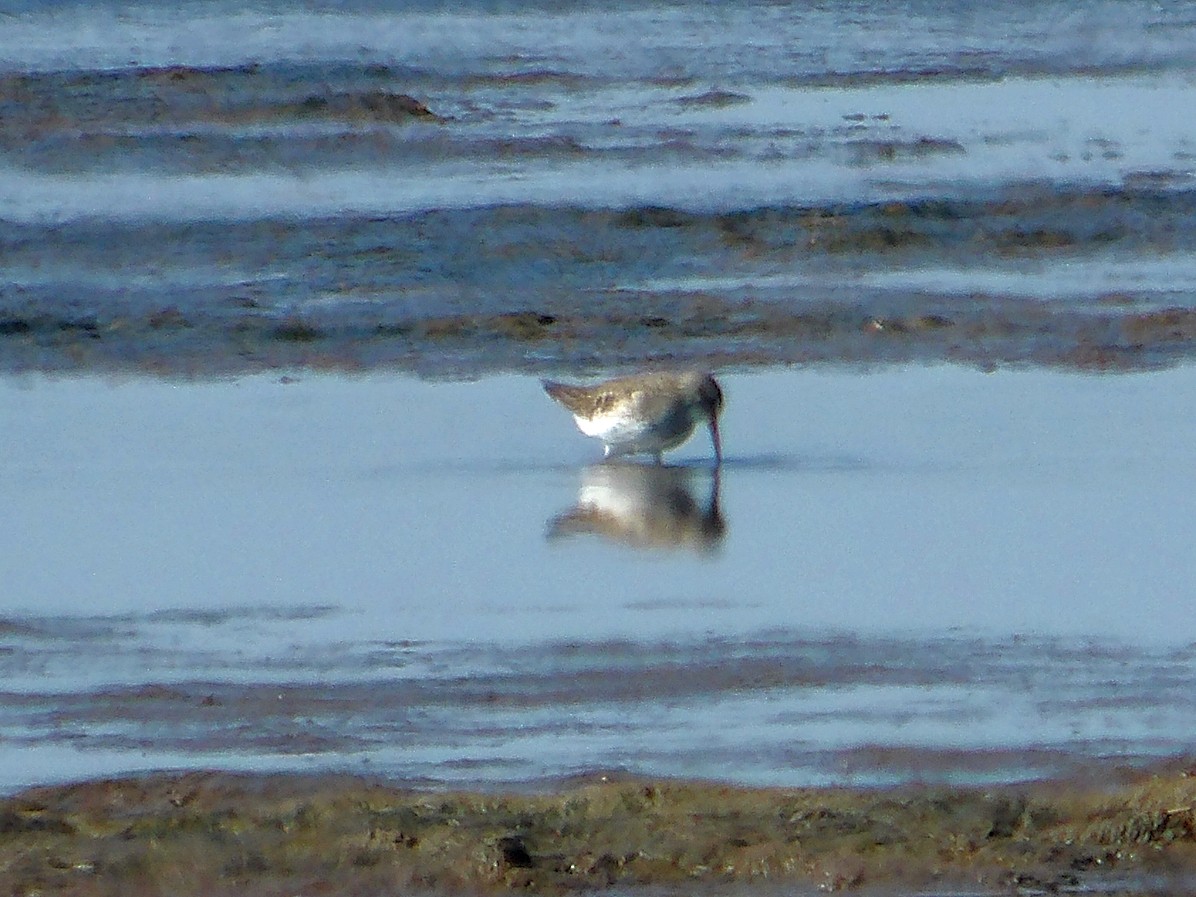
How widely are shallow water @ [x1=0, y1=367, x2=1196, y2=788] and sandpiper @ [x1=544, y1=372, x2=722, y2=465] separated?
157 millimetres

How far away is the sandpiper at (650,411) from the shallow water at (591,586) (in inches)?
6.2

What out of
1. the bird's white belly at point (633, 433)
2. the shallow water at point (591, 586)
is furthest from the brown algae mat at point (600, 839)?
the bird's white belly at point (633, 433)

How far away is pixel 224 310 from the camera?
48.2 feet

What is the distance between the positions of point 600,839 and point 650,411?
15.7 ft

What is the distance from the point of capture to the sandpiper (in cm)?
1102

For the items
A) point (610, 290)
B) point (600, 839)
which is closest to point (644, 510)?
point (600, 839)

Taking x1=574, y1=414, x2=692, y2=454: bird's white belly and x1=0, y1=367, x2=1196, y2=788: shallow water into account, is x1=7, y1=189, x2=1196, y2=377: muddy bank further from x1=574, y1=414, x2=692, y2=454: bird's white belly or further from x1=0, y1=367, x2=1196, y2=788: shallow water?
x1=574, y1=414, x2=692, y2=454: bird's white belly

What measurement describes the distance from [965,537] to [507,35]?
59.4ft

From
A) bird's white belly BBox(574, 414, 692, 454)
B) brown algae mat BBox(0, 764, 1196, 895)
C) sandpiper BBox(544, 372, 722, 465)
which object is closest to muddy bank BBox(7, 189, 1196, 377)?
sandpiper BBox(544, 372, 722, 465)

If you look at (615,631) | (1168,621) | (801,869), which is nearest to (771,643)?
(615,631)

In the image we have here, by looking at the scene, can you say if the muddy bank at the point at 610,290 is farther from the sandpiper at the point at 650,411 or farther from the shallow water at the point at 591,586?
the sandpiper at the point at 650,411

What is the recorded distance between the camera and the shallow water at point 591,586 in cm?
734

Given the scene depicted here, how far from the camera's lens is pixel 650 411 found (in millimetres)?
11039

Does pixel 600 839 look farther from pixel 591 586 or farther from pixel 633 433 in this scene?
pixel 633 433
